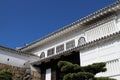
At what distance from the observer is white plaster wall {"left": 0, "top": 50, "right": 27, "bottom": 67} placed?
16219 millimetres

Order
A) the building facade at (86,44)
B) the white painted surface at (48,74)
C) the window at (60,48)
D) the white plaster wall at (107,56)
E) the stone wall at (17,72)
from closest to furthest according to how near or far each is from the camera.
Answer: the white plaster wall at (107,56) → the building facade at (86,44) → the stone wall at (17,72) → the white painted surface at (48,74) → the window at (60,48)

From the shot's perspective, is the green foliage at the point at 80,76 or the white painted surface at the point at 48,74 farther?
the white painted surface at the point at 48,74

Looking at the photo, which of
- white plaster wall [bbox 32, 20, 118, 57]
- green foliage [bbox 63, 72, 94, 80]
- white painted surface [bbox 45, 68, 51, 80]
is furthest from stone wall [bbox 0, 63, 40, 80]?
green foliage [bbox 63, 72, 94, 80]

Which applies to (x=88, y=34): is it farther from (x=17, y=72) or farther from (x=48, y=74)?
(x=17, y=72)

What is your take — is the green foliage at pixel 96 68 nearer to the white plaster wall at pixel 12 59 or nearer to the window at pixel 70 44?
the window at pixel 70 44

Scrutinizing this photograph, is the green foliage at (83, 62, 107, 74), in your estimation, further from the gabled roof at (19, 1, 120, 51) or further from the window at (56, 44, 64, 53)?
the window at (56, 44, 64, 53)

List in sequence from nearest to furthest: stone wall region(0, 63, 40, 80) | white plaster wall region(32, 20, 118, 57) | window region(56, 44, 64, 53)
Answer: white plaster wall region(32, 20, 118, 57) < stone wall region(0, 63, 40, 80) < window region(56, 44, 64, 53)

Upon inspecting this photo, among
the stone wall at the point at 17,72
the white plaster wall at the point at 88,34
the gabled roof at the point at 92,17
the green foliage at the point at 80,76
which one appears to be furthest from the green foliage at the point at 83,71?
the stone wall at the point at 17,72

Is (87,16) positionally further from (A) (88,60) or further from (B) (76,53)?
(A) (88,60)

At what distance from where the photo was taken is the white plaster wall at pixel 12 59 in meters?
16.2

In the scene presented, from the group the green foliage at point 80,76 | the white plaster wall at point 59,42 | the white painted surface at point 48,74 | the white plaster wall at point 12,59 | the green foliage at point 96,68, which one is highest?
the white plaster wall at point 59,42

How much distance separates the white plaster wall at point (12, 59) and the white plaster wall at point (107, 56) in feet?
19.6

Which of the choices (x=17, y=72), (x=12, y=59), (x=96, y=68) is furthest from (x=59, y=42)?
(x=96, y=68)

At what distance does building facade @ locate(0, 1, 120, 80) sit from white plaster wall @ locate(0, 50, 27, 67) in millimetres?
797
